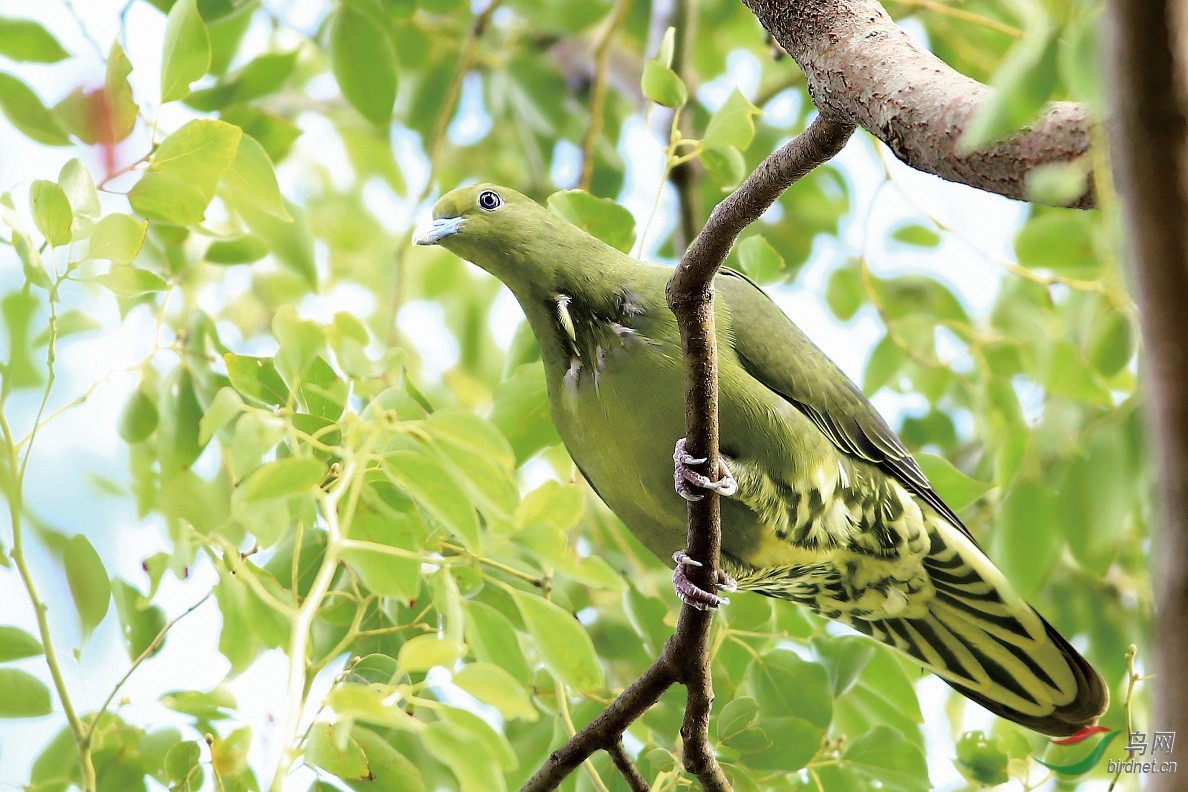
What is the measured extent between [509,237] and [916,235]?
154 centimetres

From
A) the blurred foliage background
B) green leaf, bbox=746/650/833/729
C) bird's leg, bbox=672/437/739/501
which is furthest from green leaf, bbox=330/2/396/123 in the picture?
green leaf, bbox=746/650/833/729

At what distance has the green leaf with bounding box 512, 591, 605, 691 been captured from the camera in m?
1.70

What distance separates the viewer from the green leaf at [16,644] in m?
2.04

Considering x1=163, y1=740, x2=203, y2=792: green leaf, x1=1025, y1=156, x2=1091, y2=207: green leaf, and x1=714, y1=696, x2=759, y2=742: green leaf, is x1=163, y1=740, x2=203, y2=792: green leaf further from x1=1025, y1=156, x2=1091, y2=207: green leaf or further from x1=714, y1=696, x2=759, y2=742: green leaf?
x1=1025, y1=156, x2=1091, y2=207: green leaf

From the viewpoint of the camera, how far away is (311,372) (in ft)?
6.81

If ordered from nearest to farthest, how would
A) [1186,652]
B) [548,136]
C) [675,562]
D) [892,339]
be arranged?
1. [1186,652]
2. [675,562]
3. [892,339]
4. [548,136]

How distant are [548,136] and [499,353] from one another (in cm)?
106

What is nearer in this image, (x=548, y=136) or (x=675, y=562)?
(x=675, y=562)

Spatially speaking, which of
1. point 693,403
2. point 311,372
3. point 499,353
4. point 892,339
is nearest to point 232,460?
point 311,372

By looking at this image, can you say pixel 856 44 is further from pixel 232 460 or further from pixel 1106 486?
pixel 232 460

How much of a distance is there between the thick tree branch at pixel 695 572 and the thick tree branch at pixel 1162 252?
50.3 inches

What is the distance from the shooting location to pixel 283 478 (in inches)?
58.2

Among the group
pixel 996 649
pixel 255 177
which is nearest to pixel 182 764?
pixel 255 177

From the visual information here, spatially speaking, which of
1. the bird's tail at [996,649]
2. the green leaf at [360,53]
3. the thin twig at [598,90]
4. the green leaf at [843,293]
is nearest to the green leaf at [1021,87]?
the green leaf at [360,53]
